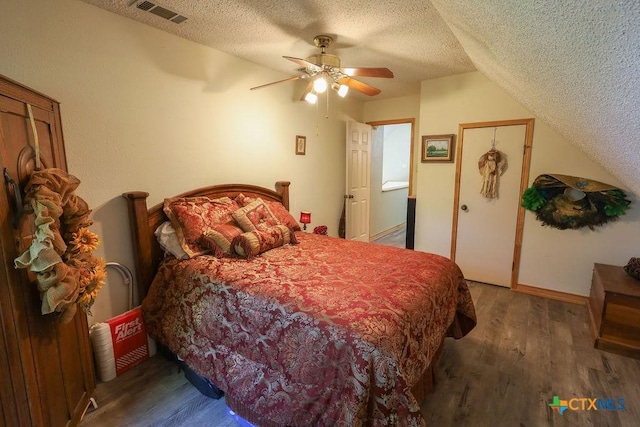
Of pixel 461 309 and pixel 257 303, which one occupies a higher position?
pixel 257 303

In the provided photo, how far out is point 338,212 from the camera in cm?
455

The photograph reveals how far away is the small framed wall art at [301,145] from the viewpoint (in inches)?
147

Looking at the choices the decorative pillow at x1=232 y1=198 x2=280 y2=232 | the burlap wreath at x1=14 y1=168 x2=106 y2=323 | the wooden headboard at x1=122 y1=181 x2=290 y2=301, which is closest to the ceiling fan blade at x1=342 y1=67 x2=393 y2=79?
the decorative pillow at x1=232 y1=198 x2=280 y2=232

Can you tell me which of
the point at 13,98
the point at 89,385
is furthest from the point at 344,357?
the point at 13,98

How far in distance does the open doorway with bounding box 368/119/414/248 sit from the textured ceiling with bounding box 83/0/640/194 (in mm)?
1417

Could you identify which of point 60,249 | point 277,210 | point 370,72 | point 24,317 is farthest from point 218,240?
point 370,72

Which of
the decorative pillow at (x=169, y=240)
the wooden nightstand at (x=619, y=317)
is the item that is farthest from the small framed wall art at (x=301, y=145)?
the wooden nightstand at (x=619, y=317)

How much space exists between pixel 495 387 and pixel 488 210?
7.11 feet

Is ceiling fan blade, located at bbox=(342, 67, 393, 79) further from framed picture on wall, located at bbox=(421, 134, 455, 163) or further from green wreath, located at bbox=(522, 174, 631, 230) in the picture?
green wreath, located at bbox=(522, 174, 631, 230)

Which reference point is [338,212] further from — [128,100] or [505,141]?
[128,100]

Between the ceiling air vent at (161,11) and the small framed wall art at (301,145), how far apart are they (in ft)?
5.77

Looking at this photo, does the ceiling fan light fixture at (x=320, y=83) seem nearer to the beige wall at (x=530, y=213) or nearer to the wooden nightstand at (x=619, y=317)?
the beige wall at (x=530, y=213)

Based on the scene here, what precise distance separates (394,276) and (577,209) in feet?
7.94

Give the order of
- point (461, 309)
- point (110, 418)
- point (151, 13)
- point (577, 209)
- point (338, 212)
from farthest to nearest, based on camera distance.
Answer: point (338, 212), point (577, 209), point (461, 309), point (151, 13), point (110, 418)
